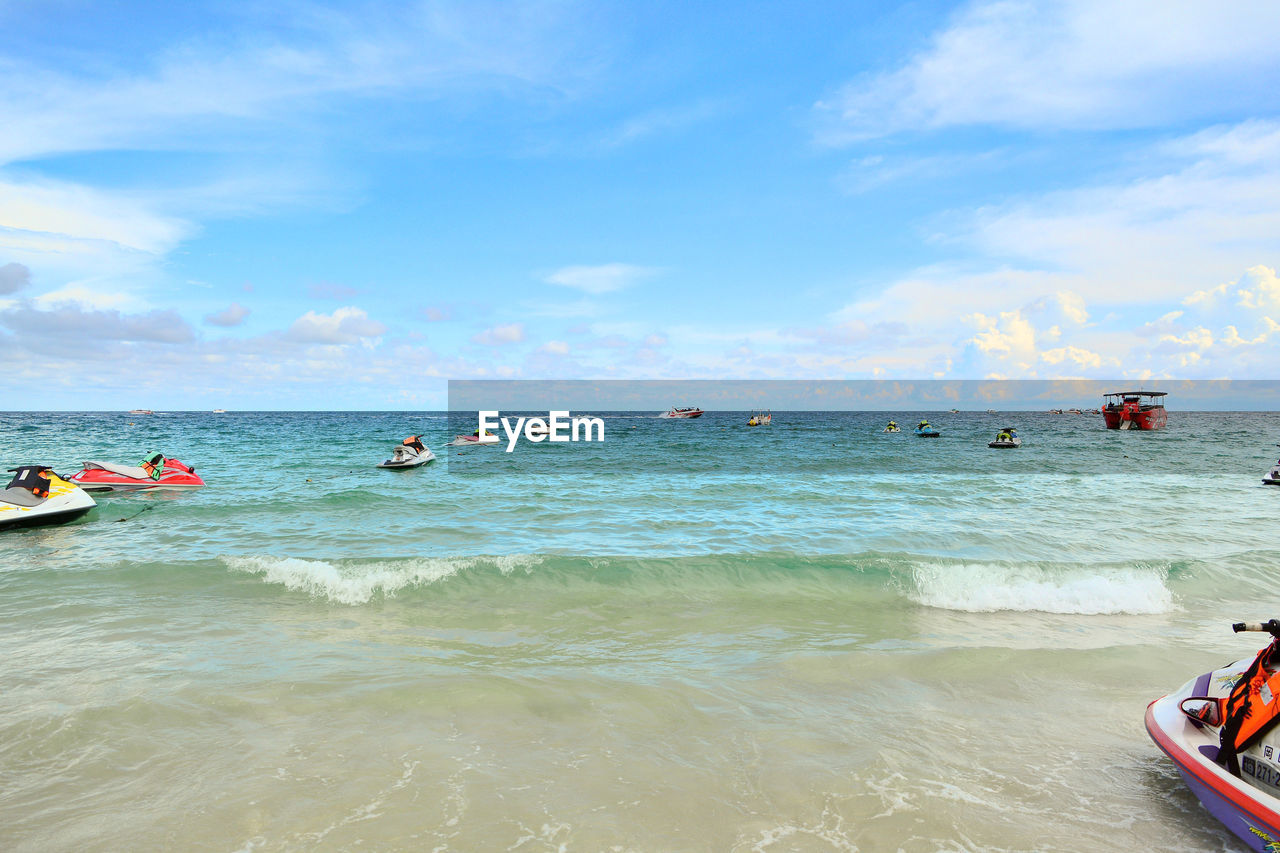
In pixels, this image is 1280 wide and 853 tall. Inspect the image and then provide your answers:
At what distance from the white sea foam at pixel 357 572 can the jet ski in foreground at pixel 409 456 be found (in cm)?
2013

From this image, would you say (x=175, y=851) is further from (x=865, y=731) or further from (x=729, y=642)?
(x=729, y=642)

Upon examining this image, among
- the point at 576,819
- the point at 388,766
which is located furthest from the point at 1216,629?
the point at 388,766

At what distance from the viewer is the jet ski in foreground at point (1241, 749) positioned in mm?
4336

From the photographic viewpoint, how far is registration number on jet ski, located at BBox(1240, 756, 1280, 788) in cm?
438

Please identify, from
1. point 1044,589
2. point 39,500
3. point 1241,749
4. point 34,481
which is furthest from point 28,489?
point 1044,589

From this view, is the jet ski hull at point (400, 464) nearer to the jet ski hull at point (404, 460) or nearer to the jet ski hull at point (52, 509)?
the jet ski hull at point (404, 460)

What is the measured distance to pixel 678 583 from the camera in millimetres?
12320

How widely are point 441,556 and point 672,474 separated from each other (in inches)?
739

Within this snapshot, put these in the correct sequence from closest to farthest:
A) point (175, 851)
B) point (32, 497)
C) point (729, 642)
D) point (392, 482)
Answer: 1. point (175, 851)
2. point (729, 642)
3. point (32, 497)
4. point (392, 482)

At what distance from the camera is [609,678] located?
7.64 metres

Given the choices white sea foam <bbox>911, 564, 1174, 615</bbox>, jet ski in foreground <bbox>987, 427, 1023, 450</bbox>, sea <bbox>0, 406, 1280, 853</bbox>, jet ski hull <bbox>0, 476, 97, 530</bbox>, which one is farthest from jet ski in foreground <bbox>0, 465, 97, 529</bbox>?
jet ski in foreground <bbox>987, 427, 1023, 450</bbox>

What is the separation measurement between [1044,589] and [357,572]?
12823 mm

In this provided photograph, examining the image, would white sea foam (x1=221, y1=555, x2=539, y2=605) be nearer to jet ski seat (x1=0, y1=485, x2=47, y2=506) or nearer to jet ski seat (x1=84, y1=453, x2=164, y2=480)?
jet ski seat (x1=0, y1=485, x2=47, y2=506)

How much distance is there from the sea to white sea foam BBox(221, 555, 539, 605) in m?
0.10
